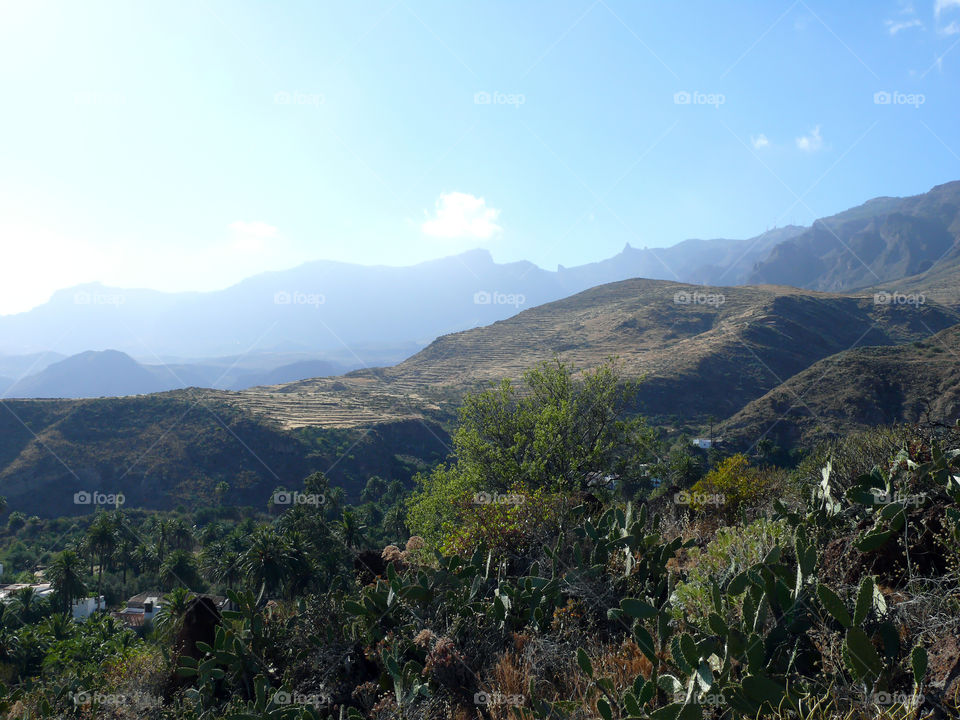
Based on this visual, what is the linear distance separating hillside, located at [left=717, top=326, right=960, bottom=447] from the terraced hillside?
12.2m

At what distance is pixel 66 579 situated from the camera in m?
36.4

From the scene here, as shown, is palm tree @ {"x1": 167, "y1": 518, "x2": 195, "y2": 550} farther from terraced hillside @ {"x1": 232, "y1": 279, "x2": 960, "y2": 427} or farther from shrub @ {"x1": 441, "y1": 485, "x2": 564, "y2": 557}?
shrub @ {"x1": 441, "y1": 485, "x2": 564, "y2": 557}

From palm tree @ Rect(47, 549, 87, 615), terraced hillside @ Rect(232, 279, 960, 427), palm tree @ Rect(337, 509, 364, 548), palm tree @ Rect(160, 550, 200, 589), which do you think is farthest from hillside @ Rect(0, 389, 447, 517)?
palm tree @ Rect(337, 509, 364, 548)

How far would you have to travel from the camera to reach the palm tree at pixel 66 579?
119 feet

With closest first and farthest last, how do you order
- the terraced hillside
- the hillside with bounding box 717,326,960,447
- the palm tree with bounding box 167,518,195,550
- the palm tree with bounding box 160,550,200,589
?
the palm tree with bounding box 160,550,200,589 → the palm tree with bounding box 167,518,195,550 → the hillside with bounding box 717,326,960,447 → the terraced hillside

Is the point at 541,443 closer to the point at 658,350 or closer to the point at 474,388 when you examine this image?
the point at 474,388

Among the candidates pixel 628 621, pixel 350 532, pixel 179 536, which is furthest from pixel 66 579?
pixel 628 621

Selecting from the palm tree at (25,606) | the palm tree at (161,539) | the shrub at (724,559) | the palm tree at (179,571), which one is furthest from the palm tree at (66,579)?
the shrub at (724,559)

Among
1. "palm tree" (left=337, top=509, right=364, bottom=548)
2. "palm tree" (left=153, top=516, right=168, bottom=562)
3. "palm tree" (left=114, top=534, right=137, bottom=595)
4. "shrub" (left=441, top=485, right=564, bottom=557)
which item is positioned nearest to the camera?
"shrub" (left=441, top=485, right=564, bottom=557)

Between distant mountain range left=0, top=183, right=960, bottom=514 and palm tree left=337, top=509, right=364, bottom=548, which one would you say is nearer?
palm tree left=337, top=509, right=364, bottom=548

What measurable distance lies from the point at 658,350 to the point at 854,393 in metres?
40.3

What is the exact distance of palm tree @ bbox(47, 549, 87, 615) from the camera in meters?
36.2

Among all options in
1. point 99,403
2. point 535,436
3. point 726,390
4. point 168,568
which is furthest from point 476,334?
point 535,436

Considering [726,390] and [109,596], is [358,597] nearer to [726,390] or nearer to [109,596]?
[109,596]
